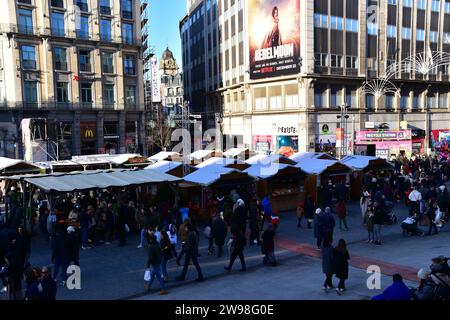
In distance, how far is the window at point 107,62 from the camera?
160ft

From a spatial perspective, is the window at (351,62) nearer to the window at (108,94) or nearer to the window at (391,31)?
the window at (391,31)

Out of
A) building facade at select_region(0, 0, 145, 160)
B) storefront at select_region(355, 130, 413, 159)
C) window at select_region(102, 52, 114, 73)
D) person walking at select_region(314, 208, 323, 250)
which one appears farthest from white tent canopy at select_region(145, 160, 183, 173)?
window at select_region(102, 52, 114, 73)

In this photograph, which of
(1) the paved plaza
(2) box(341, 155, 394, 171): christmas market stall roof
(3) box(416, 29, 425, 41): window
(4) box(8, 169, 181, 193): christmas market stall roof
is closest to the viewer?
(1) the paved plaza

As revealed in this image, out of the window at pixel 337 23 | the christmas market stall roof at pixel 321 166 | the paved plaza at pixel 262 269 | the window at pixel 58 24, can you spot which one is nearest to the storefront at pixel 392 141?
the window at pixel 337 23

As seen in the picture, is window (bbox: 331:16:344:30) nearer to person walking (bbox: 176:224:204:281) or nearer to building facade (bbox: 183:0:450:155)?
building facade (bbox: 183:0:450:155)

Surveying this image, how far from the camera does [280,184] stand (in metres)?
22.5

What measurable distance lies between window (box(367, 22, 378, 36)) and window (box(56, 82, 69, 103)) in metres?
34.4

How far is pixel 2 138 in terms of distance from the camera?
42000mm

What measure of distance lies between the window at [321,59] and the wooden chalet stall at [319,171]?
76.2 feet

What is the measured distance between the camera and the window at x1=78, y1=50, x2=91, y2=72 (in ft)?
155

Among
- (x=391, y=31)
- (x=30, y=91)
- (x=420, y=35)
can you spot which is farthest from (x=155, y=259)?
(x=420, y=35)

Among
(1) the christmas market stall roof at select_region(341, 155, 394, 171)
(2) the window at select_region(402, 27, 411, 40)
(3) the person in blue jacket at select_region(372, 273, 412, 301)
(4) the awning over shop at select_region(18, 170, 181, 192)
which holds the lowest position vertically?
(3) the person in blue jacket at select_region(372, 273, 412, 301)
